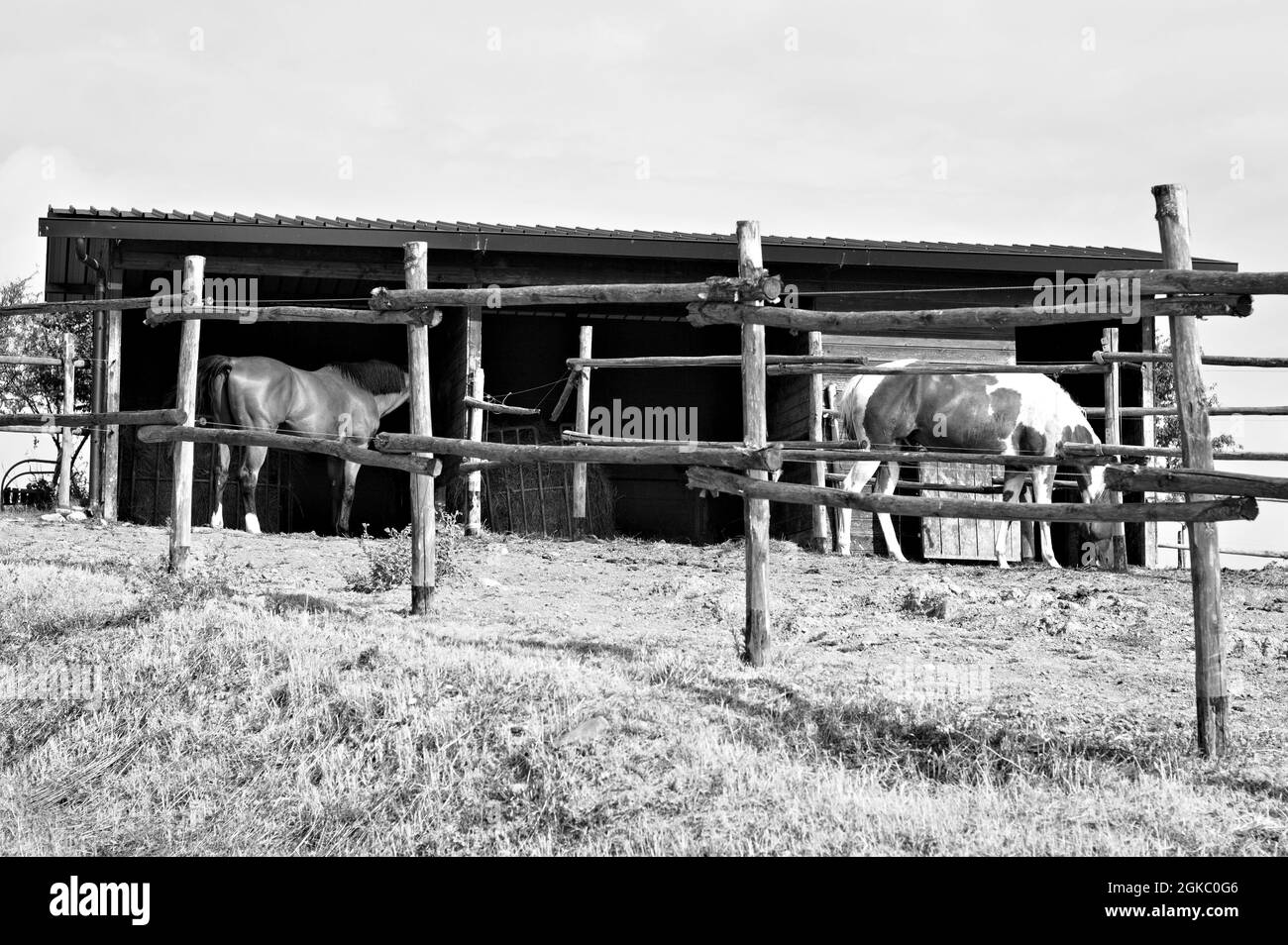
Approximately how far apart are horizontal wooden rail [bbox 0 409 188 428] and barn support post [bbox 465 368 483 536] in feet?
11.2

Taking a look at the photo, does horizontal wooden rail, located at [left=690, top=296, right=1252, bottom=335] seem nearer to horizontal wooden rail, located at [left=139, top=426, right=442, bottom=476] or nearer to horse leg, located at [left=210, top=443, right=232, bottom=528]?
horizontal wooden rail, located at [left=139, top=426, right=442, bottom=476]

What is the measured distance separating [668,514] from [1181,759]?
11985mm

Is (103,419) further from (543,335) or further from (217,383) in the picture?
(543,335)

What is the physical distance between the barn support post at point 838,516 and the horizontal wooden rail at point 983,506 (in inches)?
176

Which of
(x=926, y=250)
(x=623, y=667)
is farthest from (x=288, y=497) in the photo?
(x=623, y=667)

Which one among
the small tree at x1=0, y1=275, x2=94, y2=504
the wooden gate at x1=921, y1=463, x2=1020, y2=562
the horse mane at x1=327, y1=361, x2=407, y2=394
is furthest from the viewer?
the small tree at x1=0, y1=275, x2=94, y2=504

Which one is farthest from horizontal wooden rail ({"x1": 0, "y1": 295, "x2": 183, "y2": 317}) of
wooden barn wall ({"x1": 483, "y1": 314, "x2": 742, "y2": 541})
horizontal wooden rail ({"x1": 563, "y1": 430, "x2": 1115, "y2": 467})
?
wooden barn wall ({"x1": 483, "y1": 314, "x2": 742, "y2": 541})

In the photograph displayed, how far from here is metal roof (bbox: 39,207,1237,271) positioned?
13.0 metres

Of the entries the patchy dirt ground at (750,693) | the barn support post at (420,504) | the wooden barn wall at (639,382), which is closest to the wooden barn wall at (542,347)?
the wooden barn wall at (639,382)

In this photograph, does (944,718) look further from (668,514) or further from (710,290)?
(668,514)

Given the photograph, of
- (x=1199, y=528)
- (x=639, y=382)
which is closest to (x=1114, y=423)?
(x=639, y=382)

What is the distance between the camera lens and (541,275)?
1462 centimetres

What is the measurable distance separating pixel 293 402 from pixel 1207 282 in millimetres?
10150

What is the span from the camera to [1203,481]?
5996 millimetres
